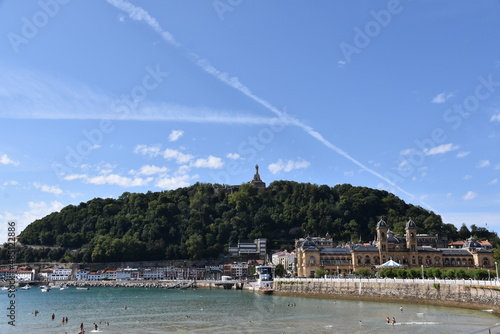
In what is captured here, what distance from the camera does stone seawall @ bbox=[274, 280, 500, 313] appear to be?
4544 cm

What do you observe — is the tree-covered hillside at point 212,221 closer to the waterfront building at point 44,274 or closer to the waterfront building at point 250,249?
the waterfront building at point 250,249

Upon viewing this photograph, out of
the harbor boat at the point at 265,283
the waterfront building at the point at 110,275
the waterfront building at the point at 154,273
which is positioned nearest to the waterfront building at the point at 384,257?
the harbor boat at the point at 265,283

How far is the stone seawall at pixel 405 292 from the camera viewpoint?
4544 cm

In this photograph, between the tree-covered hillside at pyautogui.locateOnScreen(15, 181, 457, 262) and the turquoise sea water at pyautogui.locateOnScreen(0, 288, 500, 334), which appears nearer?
the turquoise sea water at pyautogui.locateOnScreen(0, 288, 500, 334)

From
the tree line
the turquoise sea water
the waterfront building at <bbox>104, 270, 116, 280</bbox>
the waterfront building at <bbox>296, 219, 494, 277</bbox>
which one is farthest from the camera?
the waterfront building at <bbox>104, 270, 116, 280</bbox>

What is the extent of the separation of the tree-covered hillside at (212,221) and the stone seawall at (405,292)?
5237cm

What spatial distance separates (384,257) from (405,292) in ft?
88.9

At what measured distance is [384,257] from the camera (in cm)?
8188

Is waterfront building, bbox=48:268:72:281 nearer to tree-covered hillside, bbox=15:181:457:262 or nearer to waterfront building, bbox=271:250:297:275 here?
tree-covered hillside, bbox=15:181:457:262

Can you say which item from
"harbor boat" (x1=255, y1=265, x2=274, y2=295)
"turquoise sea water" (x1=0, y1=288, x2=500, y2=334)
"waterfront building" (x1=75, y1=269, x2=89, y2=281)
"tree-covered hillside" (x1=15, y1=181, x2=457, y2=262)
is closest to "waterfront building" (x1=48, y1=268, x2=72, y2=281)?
"waterfront building" (x1=75, y1=269, x2=89, y2=281)

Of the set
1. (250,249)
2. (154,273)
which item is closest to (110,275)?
(154,273)

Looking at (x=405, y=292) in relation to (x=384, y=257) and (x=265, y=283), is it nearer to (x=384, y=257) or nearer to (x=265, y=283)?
(x=384, y=257)

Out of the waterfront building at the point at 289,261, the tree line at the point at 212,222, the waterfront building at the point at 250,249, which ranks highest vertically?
the tree line at the point at 212,222

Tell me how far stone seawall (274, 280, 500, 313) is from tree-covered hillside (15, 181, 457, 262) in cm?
5237
